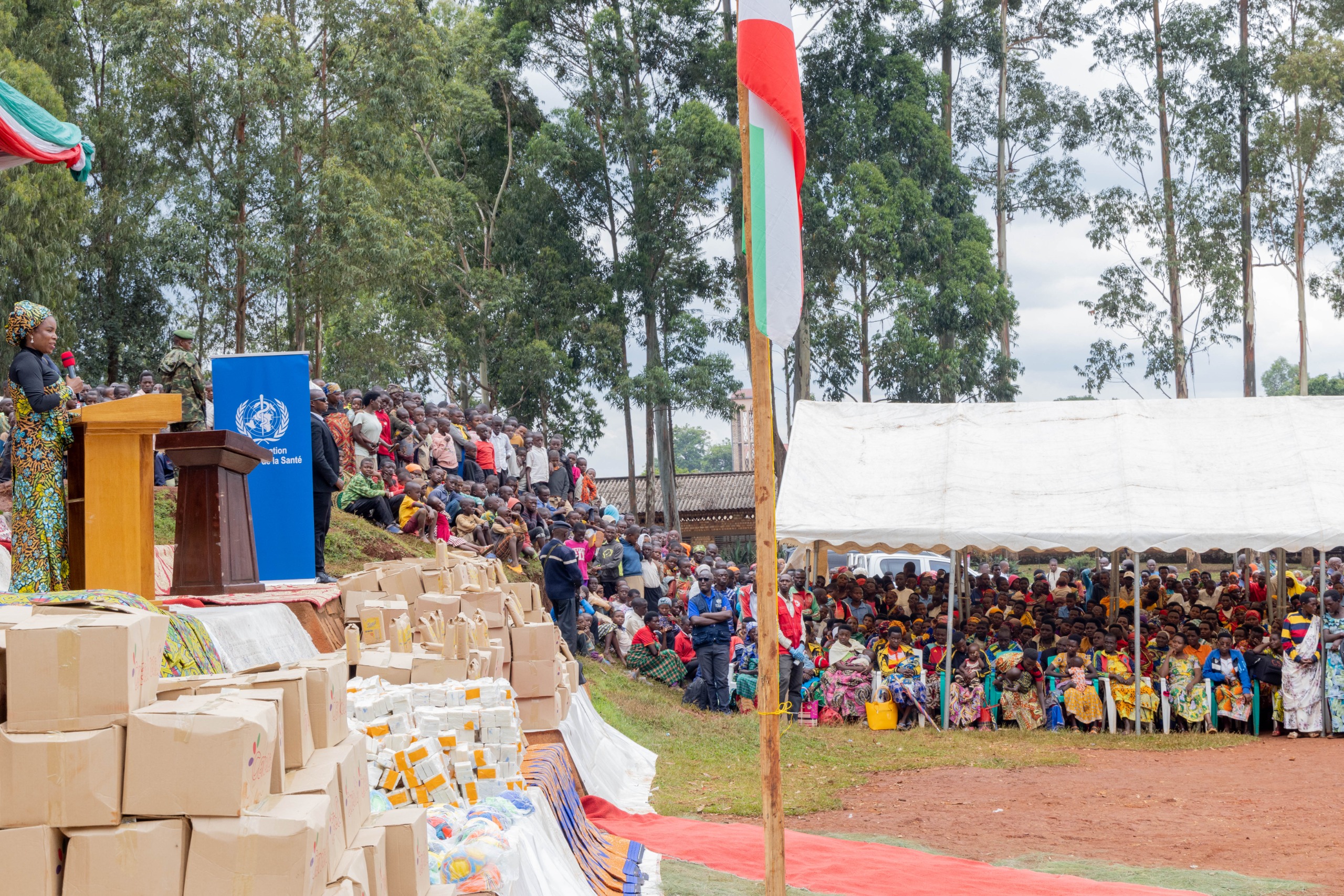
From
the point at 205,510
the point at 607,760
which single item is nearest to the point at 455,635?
the point at 205,510

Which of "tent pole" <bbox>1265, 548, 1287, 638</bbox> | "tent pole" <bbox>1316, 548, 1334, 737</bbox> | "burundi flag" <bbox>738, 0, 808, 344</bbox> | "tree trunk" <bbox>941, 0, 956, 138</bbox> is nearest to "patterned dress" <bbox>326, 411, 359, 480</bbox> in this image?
"burundi flag" <bbox>738, 0, 808, 344</bbox>

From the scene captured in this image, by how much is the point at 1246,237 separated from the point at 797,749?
24567 millimetres

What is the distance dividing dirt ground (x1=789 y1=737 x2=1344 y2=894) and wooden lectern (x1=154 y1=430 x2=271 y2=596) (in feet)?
15.3

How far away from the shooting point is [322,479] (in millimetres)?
8852

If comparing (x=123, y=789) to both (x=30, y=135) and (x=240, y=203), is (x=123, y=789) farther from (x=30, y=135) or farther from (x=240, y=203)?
(x=240, y=203)

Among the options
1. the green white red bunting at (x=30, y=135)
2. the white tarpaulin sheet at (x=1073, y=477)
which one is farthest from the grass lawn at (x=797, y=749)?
the green white red bunting at (x=30, y=135)

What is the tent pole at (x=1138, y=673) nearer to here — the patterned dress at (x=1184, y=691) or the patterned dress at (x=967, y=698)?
the patterned dress at (x=1184, y=691)

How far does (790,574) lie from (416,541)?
4985 millimetres

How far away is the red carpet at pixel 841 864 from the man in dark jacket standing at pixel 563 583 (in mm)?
5688

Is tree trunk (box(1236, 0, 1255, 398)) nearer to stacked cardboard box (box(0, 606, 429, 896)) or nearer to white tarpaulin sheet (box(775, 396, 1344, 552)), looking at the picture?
white tarpaulin sheet (box(775, 396, 1344, 552))

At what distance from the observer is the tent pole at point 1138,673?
41.5 feet

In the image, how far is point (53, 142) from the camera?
21.3 ft

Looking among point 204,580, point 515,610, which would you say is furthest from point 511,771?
point 515,610

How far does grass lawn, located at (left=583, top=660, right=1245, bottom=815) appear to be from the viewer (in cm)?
998
